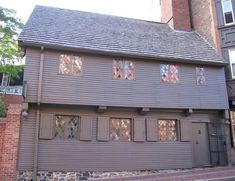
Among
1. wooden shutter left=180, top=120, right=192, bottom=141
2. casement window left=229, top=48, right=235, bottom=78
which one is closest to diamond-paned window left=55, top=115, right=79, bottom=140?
wooden shutter left=180, top=120, right=192, bottom=141

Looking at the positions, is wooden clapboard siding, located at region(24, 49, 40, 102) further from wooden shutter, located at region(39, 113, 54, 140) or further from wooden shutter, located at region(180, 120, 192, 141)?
wooden shutter, located at region(180, 120, 192, 141)

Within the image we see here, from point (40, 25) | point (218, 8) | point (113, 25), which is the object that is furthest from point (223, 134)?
point (40, 25)

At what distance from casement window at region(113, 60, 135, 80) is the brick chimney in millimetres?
6106

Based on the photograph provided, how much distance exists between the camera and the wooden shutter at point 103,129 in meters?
13.8

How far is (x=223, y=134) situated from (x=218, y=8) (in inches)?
302

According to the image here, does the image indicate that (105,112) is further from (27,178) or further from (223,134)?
(223,134)

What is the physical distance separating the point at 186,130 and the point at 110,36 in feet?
21.2

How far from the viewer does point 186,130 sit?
15375 mm

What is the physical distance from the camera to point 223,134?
16.1m

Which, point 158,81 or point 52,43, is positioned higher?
point 52,43

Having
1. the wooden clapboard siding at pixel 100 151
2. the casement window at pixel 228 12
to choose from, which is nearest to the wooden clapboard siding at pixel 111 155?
the wooden clapboard siding at pixel 100 151

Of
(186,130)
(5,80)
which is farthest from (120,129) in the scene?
(5,80)

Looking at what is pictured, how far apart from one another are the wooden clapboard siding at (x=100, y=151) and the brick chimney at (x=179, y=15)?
22.4 ft

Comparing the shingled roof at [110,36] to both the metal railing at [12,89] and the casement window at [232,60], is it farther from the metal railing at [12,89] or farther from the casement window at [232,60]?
the metal railing at [12,89]
